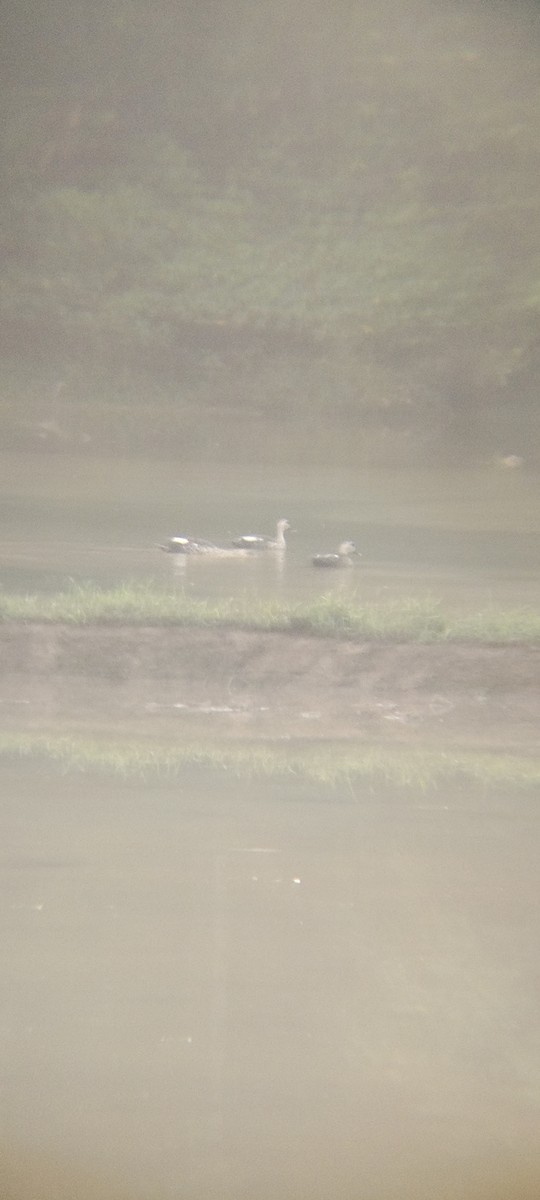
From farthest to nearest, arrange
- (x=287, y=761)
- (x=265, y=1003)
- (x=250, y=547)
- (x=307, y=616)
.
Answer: (x=250, y=547)
(x=307, y=616)
(x=287, y=761)
(x=265, y=1003)

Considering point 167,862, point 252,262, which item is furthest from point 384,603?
point 167,862

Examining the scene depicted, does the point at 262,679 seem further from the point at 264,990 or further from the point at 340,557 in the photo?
the point at 264,990

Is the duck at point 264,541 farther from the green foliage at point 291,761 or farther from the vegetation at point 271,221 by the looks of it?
the green foliage at point 291,761

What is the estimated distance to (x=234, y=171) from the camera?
4707 mm

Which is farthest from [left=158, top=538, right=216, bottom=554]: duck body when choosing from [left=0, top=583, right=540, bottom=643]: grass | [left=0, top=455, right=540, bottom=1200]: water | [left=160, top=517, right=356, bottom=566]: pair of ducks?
[left=0, top=455, right=540, bottom=1200]: water

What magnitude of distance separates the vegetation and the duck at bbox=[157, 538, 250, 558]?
38cm

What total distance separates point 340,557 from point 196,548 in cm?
53

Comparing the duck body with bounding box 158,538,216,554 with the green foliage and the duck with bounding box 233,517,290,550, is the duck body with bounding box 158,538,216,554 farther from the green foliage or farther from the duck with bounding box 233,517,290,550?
the green foliage

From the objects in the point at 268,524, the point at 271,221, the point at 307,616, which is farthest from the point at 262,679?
the point at 271,221

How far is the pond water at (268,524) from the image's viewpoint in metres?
4.64

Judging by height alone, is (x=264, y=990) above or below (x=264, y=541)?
below

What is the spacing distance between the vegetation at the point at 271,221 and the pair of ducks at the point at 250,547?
391 mm

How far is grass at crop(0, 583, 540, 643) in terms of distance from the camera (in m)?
4.49

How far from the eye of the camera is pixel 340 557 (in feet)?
15.3
